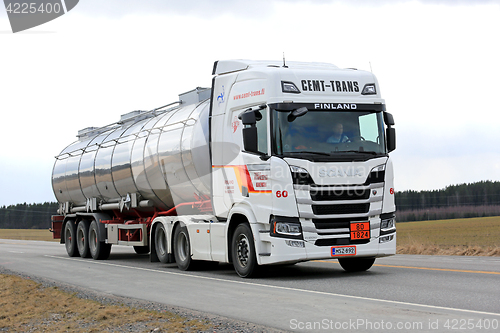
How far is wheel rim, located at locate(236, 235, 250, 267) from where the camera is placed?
1231 cm

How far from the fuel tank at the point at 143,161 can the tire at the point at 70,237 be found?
650 millimetres

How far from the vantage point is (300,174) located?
36.7 feet

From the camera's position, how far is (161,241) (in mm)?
16047

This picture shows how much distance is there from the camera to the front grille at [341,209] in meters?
11.3

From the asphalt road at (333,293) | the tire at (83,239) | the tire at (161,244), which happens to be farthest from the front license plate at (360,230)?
the tire at (83,239)

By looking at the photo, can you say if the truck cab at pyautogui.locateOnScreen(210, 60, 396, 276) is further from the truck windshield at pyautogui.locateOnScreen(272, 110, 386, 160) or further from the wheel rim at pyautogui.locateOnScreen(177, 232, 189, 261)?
the wheel rim at pyautogui.locateOnScreen(177, 232, 189, 261)

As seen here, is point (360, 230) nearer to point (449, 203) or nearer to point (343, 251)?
point (343, 251)

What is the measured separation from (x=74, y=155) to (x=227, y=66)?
10825mm

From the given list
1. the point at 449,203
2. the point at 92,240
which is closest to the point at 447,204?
the point at 449,203

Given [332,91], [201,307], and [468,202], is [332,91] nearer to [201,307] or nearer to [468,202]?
[201,307]

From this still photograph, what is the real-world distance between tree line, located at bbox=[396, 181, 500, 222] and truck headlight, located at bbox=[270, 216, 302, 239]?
59067 millimetres

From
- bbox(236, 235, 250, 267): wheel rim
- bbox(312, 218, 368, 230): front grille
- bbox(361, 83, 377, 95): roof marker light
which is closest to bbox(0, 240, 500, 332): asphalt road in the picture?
bbox(236, 235, 250, 267): wheel rim

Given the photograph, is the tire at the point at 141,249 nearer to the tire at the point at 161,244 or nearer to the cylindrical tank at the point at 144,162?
the cylindrical tank at the point at 144,162

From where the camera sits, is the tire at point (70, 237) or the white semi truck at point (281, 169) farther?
the tire at point (70, 237)
